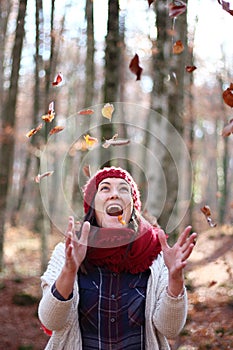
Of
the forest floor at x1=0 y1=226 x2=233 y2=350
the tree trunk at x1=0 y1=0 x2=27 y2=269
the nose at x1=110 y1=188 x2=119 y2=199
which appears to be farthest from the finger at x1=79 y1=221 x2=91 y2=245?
the tree trunk at x1=0 y1=0 x2=27 y2=269

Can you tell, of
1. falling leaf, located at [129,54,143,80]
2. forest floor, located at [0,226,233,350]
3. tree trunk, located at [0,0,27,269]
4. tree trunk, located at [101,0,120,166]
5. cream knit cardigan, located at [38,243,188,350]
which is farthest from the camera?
tree trunk, located at [0,0,27,269]

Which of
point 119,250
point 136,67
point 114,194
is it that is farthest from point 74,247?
point 136,67

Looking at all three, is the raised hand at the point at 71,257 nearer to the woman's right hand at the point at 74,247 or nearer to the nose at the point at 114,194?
the woman's right hand at the point at 74,247

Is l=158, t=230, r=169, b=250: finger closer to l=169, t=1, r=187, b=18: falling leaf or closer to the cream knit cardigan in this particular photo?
the cream knit cardigan

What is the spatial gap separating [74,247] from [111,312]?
14.8 inches

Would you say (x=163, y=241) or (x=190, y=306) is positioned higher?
(x=163, y=241)

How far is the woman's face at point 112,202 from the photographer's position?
8.72ft

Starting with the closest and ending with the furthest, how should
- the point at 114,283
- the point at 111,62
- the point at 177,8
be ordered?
the point at 114,283 → the point at 177,8 → the point at 111,62

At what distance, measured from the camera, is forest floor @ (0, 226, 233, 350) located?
254 inches

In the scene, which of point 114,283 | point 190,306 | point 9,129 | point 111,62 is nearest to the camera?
point 114,283

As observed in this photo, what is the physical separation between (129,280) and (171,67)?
5.42 metres

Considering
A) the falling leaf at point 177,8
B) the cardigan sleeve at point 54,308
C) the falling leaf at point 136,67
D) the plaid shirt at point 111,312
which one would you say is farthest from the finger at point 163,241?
the falling leaf at point 177,8

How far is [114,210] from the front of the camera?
2688 mm

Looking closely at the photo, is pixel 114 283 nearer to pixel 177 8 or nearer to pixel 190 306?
pixel 177 8
